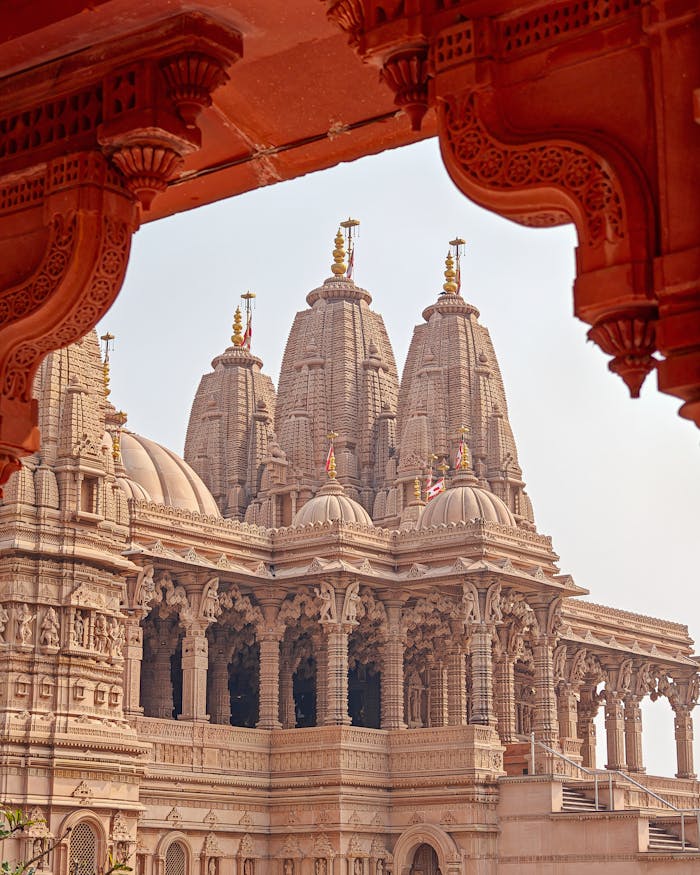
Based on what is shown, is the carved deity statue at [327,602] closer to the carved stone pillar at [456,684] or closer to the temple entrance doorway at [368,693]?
the carved stone pillar at [456,684]

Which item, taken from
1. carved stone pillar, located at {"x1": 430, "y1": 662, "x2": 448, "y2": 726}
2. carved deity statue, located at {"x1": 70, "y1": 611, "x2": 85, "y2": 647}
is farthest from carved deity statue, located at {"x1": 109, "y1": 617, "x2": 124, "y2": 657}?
carved stone pillar, located at {"x1": 430, "y1": 662, "x2": 448, "y2": 726}

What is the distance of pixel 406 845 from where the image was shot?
101ft

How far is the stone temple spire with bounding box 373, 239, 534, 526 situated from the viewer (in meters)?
46.6

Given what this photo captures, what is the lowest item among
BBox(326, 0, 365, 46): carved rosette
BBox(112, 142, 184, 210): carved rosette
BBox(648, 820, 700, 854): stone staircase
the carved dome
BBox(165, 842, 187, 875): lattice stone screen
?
BBox(165, 842, 187, 875): lattice stone screen

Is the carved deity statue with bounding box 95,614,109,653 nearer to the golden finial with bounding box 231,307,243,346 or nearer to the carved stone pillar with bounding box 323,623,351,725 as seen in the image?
the carved stone pillar with bounding box 323,623,351,725

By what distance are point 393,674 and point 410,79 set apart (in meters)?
27.3

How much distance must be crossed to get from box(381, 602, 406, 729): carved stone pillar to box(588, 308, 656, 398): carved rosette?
2745 centimetres

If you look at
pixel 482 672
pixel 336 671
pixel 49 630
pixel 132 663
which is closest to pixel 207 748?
pixel 132 663

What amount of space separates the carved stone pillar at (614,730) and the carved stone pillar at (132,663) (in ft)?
51.3

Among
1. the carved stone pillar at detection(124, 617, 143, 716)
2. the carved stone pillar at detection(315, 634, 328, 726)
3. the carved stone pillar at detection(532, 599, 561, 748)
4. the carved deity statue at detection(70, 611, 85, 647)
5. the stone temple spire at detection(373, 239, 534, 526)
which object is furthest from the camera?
the stone temple spire at detection(373, 239, 534, 526)

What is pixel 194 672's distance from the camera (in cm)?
2989

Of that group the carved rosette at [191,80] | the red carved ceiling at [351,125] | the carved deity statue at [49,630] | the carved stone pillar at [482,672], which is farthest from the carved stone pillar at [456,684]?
the carved rosette at [191,80]

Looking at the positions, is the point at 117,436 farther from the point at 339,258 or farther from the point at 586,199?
the point at 586,199

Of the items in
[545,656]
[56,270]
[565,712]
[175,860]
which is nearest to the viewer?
[56,270]
